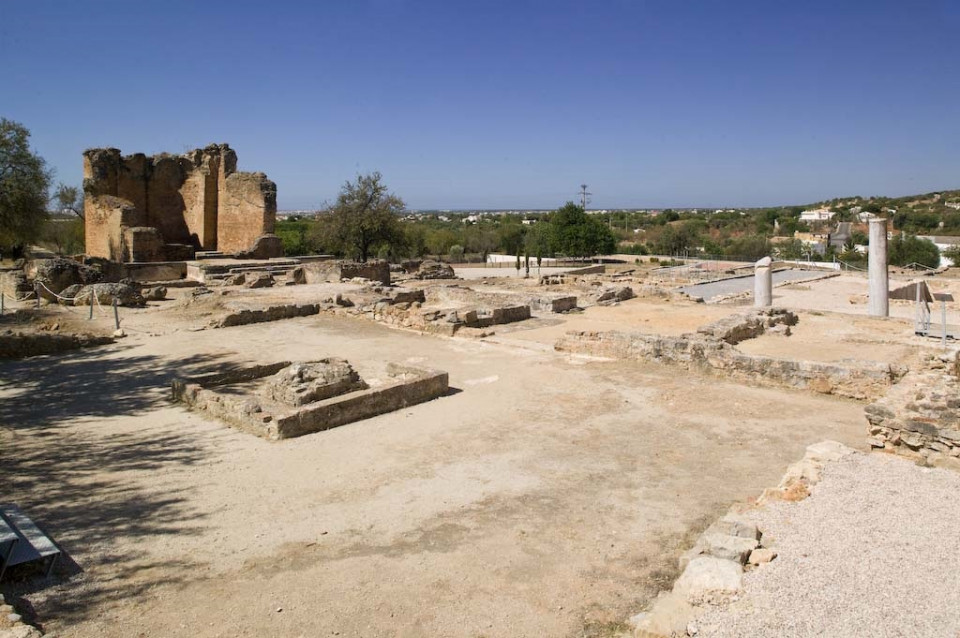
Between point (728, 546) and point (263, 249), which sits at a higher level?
point (263, 249)

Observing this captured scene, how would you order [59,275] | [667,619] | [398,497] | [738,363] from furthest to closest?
[59,275] < [738,363] < [398,497] < [667,619]

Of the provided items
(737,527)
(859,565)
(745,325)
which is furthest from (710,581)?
(745,325)

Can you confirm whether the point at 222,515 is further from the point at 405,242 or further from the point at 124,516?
the point at 405,242

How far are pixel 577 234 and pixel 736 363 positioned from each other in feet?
129

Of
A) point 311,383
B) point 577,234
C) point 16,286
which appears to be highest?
point 577,234

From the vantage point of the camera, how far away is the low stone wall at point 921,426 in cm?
639

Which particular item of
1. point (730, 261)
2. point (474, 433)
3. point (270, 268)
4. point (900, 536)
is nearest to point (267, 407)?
point (474, 433)

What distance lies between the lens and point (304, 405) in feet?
28.8

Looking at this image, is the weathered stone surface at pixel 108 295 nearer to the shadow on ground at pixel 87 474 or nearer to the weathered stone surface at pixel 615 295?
the shadow on ground at pixel 87 474

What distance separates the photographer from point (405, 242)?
121 feet

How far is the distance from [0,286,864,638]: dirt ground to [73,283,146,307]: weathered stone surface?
8.34 metres

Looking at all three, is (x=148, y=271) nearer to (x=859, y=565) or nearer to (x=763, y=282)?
(x=763, y=282)

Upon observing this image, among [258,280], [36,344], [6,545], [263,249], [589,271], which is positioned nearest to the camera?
[6,545]

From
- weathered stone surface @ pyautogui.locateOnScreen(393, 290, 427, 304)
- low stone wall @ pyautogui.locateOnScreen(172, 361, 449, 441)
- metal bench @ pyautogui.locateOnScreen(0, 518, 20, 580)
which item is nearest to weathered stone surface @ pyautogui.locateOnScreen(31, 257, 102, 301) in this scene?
weathered stone surface @ pyautogui.locateOnScreen(393, 290, 427, 304)
